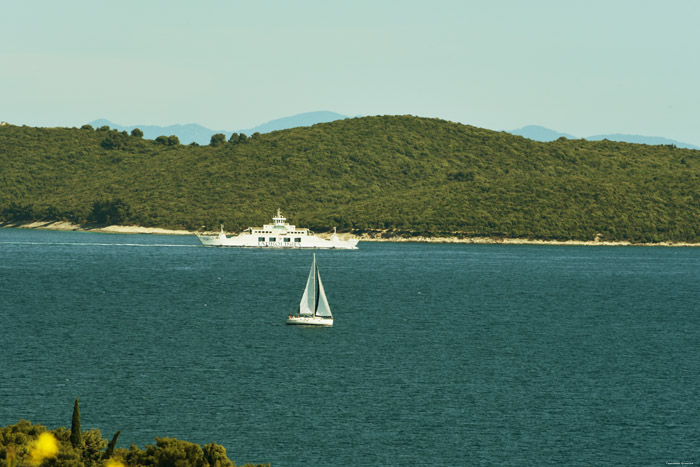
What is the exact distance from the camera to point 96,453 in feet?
97.2

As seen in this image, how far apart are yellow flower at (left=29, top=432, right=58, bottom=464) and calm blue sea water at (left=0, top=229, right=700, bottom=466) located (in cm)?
896

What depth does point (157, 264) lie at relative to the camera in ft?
449

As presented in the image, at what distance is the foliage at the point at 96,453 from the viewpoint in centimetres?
2791

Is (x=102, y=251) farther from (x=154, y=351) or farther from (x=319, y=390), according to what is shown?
(x=319, y=390)

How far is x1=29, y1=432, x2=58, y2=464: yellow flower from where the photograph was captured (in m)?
27.7

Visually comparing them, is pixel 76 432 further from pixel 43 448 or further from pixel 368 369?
pixel 368 369

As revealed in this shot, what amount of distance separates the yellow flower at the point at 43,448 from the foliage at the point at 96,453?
8cm

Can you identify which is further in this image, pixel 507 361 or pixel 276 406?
pixel 507 361

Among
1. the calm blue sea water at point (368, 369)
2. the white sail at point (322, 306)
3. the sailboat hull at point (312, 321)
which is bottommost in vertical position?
the calm blue sea water at point (368, 369)

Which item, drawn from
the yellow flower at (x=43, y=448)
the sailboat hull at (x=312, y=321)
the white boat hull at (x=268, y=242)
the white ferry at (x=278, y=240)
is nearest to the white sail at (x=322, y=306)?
the sailboat hull at (x=312, y=321)

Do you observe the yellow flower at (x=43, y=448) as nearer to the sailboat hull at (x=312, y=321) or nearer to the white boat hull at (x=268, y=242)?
the sailboat hull at (x=312, y=321)

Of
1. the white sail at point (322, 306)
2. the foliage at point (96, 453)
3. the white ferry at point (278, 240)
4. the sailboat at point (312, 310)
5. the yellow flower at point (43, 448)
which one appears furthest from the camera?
the white ferry at point (278, 240)

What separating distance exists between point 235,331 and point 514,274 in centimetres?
7104

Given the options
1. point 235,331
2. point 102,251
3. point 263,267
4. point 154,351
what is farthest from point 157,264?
point 154,351
